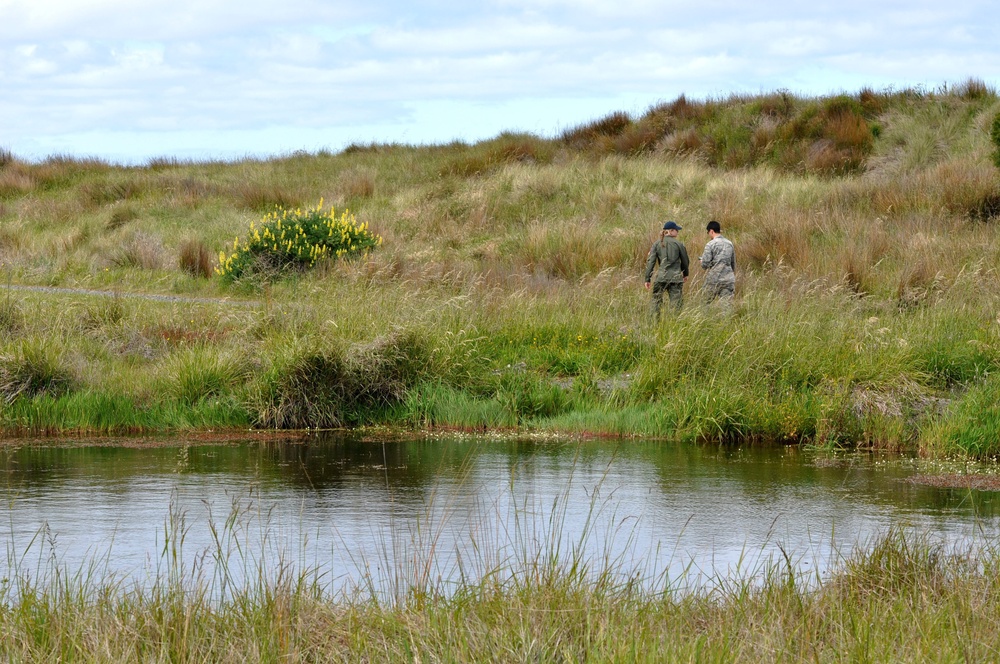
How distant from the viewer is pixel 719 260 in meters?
16.8

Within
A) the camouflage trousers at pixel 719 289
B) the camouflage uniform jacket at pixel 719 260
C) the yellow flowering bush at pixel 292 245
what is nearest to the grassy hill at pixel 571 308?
the yellow flowering bush at pixel 292 245

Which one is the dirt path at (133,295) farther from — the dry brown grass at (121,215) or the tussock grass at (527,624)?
the tussock grass at (527,624)

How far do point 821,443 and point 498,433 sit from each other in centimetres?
356

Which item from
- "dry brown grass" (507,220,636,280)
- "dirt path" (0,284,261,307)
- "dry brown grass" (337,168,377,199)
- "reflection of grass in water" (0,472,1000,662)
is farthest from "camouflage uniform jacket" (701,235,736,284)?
"dry brown grass" (337,168,377,199)

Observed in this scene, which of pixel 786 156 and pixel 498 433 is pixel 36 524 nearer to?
pixel 498 433

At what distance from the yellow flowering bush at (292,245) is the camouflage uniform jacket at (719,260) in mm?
7118

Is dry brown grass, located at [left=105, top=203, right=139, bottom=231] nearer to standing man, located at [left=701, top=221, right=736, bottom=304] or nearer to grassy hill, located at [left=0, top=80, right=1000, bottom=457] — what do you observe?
grassy hill, located at [left=0, top=80, right=1000, bottom=457]

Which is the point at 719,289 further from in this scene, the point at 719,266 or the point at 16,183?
the point at 16,183

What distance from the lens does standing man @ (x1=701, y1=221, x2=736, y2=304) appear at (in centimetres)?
1677

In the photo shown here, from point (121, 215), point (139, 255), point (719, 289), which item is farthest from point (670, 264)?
point (121, 215)

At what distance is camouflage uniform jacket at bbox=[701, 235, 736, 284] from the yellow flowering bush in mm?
7118

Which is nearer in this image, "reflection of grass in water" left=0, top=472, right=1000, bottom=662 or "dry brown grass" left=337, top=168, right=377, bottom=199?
"reflection of grass in water" left=0, top=472, right=1000, bottom=662

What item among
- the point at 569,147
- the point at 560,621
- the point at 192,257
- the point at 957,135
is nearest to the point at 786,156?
the point at 957,135

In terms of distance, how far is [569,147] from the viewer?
3622 cm
